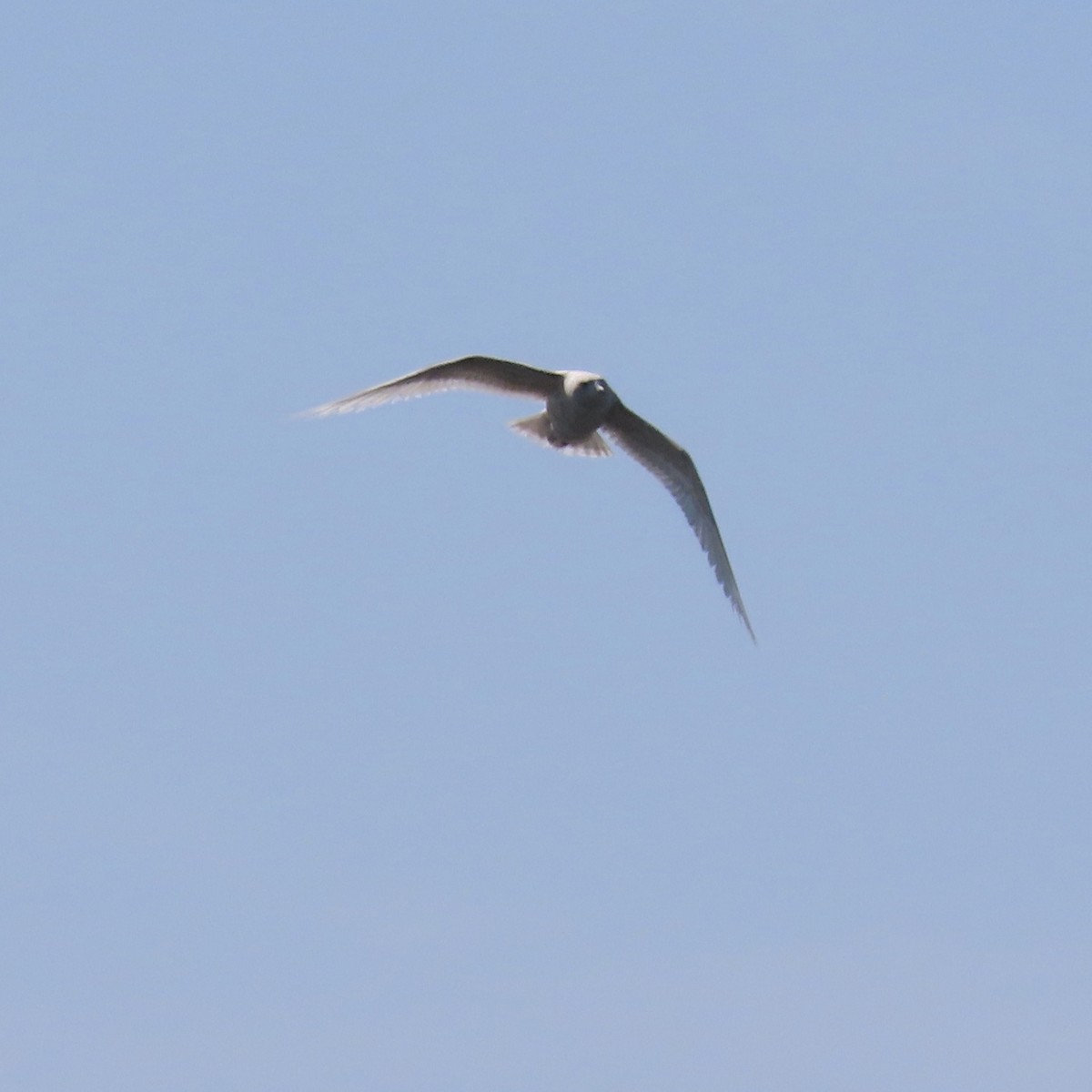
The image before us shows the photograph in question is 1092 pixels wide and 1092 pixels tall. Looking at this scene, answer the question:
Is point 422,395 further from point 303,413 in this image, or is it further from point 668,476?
point 668,476

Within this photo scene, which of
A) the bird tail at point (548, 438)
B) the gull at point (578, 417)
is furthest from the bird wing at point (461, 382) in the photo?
the bird tail at point (548, 438)

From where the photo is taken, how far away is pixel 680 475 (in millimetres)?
42406

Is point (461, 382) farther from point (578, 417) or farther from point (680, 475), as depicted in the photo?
point (680, 475)

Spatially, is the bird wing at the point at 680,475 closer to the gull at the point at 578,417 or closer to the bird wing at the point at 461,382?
the gull at the point at 578,417

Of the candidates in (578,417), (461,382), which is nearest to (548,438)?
(578,417)

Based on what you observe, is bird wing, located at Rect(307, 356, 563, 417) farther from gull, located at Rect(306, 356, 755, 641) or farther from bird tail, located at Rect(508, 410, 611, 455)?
bird tail, located at Rect(508, 410, 611, 455)

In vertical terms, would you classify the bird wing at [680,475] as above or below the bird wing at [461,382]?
below

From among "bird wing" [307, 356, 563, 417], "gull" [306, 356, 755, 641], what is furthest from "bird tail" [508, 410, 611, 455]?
"bird wing" [307, 356, 563, 417]

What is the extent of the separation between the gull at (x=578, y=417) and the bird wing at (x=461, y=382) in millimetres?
18

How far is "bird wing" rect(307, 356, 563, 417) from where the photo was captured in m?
39.3

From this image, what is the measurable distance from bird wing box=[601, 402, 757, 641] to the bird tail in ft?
1.57

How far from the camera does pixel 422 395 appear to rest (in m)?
40.0

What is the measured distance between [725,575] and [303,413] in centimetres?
1029

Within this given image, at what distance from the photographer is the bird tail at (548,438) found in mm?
41438
